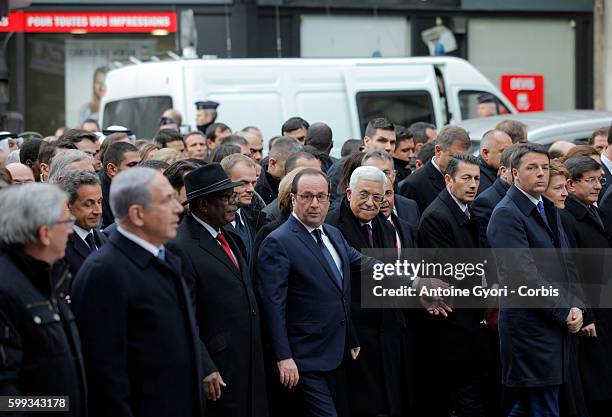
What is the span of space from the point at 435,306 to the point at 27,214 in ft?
12.3

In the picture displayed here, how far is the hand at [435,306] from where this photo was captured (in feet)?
26.1

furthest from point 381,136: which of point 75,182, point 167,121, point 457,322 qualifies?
point 75,182

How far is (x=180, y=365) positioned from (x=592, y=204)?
4511mm

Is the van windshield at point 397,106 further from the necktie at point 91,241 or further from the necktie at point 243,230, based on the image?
the necktie at point 91,241

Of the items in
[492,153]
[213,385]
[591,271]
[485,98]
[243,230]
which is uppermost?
[485,98]

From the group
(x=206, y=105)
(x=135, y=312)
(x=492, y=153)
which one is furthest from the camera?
(x=206, y=105)

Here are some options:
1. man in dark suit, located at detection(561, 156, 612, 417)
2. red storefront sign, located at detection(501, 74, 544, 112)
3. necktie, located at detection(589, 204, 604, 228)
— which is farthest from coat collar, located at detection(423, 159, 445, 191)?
red storefront sign, located at detection(501, 74, 544, 112)

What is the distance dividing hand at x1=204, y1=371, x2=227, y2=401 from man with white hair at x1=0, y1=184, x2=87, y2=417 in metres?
1.22

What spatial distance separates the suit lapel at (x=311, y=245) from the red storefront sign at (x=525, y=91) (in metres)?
14.7

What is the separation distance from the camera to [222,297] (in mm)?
6555

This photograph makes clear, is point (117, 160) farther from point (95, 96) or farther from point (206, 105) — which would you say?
point (95, 96)

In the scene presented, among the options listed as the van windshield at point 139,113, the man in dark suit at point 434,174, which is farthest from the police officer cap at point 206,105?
the man in dark suit at point 434,174

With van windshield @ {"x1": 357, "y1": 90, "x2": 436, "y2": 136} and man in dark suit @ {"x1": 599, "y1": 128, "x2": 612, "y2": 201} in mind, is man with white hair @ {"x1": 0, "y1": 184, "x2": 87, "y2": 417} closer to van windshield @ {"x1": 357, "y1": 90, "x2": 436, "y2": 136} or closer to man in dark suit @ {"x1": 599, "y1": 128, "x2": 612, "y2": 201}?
man in dark suit @ {"x1": 599, "y1": 128, "x2": 612, "y2": 201}

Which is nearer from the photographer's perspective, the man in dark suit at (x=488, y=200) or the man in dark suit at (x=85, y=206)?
the man in dark suit at (x=85, y=206)
